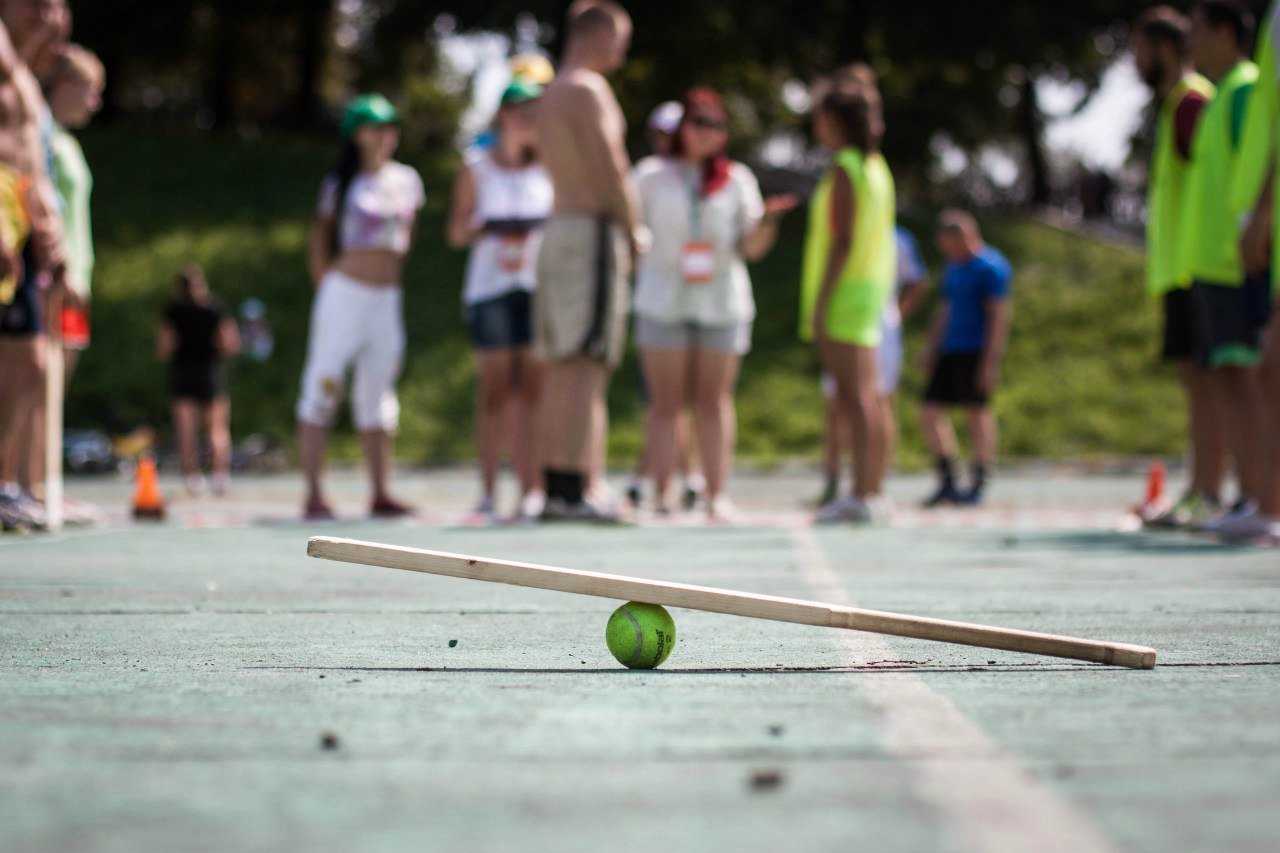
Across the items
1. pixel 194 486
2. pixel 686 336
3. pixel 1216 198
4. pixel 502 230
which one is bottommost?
pixel 194 486

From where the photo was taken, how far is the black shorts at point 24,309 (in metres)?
7.77

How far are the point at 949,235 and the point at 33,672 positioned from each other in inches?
381

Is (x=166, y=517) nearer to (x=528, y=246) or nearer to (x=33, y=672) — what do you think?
(x=528, y=246)

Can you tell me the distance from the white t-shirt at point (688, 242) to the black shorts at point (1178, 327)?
1.96 m

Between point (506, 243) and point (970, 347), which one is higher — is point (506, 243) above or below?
above

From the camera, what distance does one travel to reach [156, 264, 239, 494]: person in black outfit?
1514 centimetres

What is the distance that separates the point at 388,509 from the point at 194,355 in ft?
20.5

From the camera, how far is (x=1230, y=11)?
7.98 metres

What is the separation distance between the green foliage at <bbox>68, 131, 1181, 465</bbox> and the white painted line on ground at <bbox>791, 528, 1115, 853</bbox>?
15599 mm

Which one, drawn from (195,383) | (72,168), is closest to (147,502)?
(72,168)

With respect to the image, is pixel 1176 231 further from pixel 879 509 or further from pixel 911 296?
pixel 911 296

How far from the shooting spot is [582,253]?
8609 millimetres

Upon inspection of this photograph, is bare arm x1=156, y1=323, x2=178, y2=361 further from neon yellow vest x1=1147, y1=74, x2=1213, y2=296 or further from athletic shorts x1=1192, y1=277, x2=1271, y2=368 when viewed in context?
athletic shorts x1=1192, y1=277, x2=1271, y2=368

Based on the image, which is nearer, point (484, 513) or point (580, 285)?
point (580, 285)
